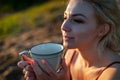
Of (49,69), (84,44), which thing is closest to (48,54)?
(49,69)

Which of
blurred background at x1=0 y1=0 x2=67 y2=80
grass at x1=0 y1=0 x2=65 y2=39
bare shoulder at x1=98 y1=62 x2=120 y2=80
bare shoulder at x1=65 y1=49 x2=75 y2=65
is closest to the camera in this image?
bare shoulder at x1=98 y1=62 x2=120 y2=80

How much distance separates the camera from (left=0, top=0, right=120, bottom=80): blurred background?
5.33 meters

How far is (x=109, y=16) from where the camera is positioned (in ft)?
9.20

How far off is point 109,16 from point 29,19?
4382mm

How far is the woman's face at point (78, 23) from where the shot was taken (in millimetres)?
2766

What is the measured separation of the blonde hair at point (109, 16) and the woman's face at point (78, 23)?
0.13 ft

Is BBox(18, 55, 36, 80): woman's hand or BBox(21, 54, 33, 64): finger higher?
BBox(21, 54, 33, 64): finger

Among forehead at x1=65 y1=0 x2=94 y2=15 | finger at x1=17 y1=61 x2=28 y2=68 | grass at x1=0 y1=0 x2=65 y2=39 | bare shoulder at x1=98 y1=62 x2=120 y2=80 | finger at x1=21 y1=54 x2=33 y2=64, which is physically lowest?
grass at x1=0 y1=0 x2=65 y2=39

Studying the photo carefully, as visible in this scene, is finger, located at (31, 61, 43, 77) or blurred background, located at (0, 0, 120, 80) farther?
blurred background, located at (0, 0, 120, 80)

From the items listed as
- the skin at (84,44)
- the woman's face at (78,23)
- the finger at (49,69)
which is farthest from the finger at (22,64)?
the woman's face at (78,23)

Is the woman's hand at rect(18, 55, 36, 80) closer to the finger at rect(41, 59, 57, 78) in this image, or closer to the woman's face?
the finger at rect(41, 59, 57, 78)

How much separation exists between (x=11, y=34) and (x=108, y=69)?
157 inches

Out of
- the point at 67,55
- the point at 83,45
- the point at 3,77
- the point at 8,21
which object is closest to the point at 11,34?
the point at 8,21

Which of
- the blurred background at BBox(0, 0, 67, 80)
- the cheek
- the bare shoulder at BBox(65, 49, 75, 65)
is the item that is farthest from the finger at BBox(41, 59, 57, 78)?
the blurred background at BBox(0, 0, 67, 80)
